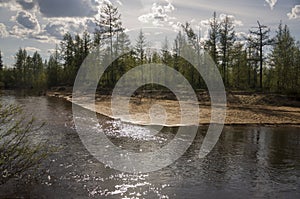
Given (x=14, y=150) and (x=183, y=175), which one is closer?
(x=14, y=150)

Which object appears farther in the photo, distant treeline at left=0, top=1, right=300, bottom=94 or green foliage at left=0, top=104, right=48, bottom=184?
distant treeline at left=0, top=1, right=300, bottom=94

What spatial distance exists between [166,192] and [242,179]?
109 inches

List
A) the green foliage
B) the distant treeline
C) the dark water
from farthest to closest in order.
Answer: the distant treeline, the dark water, the green foliage

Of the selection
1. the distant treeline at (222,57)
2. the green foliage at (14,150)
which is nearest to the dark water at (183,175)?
the green foliage at (14,150)

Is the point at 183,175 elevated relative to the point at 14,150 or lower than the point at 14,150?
lower

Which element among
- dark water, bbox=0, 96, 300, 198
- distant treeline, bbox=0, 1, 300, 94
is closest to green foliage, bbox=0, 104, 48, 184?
dark water, bbox=0, 96, 300, 198

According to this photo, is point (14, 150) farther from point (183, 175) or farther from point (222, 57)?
point (222, 57)

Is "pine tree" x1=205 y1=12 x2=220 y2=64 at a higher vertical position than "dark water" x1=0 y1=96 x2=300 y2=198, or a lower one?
higher

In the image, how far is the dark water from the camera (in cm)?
805

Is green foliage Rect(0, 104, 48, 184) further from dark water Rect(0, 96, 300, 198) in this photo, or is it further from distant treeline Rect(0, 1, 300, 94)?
distant treeline Rect(0, 1, 300, 94)

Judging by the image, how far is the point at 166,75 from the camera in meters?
49.2

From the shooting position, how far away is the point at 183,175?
31.6 ft

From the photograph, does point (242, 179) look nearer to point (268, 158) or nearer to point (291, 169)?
point (291, 169)

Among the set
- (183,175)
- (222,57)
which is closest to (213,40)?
(222,57)
